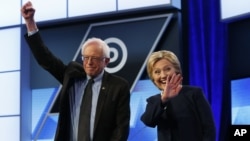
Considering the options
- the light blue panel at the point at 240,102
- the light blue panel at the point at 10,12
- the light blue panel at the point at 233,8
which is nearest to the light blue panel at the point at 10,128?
the light blue panel at the point at 10,12

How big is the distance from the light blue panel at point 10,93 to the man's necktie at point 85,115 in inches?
121

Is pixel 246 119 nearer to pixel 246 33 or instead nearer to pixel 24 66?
pixel 246 33

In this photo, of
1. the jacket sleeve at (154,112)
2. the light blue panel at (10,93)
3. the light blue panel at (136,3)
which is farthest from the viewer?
the light blue panel at (10,93)

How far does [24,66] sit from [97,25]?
0.93m

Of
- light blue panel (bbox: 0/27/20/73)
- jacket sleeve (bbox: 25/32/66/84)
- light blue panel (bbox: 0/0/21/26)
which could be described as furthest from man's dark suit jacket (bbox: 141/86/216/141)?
light blue panel (bbox: 0/0/21/26)

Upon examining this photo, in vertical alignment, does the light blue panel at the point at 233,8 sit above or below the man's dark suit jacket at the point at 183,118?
above

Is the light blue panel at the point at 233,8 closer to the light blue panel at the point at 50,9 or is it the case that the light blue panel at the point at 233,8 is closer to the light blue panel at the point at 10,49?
the light blue panel at the point at 50,9

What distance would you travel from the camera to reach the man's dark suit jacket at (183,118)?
6.52 ft

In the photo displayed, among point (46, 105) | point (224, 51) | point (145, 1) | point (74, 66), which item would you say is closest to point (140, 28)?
point (145, 1)

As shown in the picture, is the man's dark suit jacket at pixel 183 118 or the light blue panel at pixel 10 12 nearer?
the man's dark suit jacket at pixel 183 118

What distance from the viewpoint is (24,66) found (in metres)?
5.12

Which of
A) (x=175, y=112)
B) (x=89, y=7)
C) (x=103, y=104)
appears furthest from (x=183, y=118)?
(x=89, y=7)

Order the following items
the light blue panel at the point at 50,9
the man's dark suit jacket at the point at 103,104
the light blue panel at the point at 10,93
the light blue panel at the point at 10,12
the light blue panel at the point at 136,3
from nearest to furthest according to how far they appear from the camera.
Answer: the man's dark suit jacket at the point at 103,104, the light blue panel at the point at 136,3, the light blue panel at the point at 50,9, the light blue panel at the point at 10,93, the light blue panel at the point at 10,12

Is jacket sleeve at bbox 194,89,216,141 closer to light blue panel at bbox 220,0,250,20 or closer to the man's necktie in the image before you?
the man's necktie
